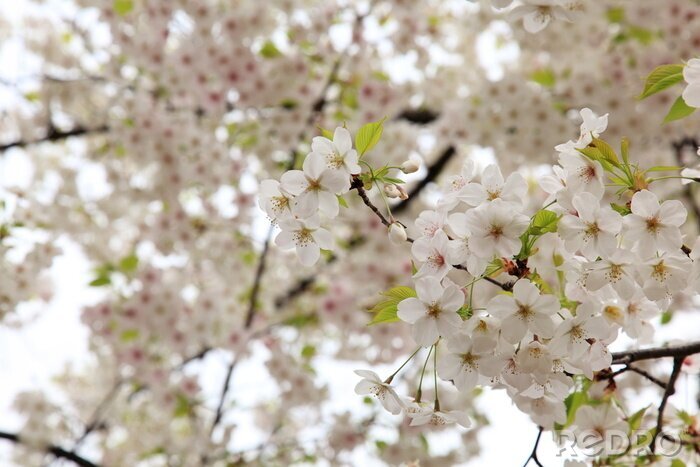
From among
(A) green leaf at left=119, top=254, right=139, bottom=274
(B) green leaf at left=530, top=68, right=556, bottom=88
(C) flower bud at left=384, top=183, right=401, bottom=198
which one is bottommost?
(C) flower bud at left=384, top=183, right=401, bottom=198

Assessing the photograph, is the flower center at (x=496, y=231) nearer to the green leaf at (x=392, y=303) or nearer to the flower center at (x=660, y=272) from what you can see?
the green leaf at (x=392, y=303)

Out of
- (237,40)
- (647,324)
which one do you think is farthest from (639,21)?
(647,324)

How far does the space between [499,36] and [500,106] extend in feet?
5.88

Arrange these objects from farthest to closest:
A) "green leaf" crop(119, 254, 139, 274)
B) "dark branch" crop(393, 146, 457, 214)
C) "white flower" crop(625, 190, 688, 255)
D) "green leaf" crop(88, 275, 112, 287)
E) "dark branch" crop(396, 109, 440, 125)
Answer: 1. "dark branch" crop(396, 109, 440, 125)
2. "dark branch" crop(393, 146, 457, 214)
3. "green leaf" crop(119, 254, 139, 274)
4. "green leaf" crop(88, 275, 112, 287)
5. "white flower" crop(625, 190, 688, 255)

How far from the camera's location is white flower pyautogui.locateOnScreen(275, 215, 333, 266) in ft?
4.82

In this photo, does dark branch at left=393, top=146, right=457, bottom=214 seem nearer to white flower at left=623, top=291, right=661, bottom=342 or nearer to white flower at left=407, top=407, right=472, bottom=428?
white flower at left=623, top=291, right=661, bottom=342

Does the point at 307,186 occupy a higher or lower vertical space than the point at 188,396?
lower

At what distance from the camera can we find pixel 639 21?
395 cm

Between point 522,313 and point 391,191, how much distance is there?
367mm

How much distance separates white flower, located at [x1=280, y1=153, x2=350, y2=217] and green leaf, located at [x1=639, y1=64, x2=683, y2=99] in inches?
28.9

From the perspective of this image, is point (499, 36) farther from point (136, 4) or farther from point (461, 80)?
point (136, 4)

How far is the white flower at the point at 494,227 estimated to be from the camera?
131cm

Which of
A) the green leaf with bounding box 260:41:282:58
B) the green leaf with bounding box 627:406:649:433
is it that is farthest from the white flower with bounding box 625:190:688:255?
the green leaf with bounding box 260:41:282:58

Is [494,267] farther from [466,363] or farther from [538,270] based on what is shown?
[466,363]
